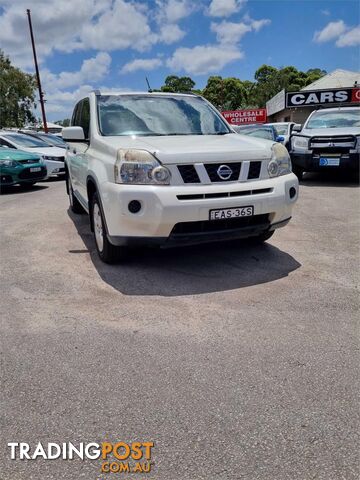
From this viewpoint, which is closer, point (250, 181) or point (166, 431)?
point (166, 431)

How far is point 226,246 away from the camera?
16.4 ft

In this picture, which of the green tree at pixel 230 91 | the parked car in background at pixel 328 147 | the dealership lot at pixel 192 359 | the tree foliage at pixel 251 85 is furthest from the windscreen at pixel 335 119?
the green tree at pixel 230 91

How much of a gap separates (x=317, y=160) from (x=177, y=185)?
21.6 feet

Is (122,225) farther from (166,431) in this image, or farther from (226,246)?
(166,431)

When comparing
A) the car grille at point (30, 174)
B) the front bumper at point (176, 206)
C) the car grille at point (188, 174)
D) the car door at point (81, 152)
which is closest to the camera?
the front bumper at point (176, 206)

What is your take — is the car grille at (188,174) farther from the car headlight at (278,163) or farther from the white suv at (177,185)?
the car headlight at (278,163)

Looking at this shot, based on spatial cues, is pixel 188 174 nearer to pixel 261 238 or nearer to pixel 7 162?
pixel 261 238

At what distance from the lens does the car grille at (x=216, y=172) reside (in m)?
3.79

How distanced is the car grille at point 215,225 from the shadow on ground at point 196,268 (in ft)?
1.52

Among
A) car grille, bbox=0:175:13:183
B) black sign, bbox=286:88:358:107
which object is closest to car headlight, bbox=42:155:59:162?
car grille, bbox=0:175:13:183

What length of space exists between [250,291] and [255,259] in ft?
2.95

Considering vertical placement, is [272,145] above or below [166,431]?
above

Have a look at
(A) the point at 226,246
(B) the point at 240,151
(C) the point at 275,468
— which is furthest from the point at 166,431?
(A) the point at 226,246

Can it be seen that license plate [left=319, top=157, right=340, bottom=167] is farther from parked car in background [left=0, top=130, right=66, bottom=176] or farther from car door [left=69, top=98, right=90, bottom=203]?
parked car in background [left=0, top=130, right=66, bottom=176]
